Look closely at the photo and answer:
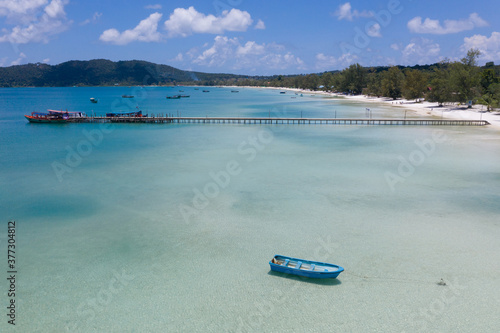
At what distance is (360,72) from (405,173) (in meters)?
116

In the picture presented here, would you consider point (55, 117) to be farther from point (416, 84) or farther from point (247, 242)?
point (416, 84)

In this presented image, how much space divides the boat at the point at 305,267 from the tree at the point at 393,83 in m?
93.2

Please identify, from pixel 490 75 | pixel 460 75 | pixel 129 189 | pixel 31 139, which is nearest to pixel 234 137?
pixel 129 189

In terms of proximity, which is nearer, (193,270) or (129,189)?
(193,270)

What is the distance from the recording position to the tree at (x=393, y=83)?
95875 mm

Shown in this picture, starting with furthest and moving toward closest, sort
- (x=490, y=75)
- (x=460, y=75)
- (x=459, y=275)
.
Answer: (x=490, y=75)
(x=460, y=75)
(x=459, y=275)

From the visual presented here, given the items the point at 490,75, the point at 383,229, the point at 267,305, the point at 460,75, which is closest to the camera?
the point at 267,305

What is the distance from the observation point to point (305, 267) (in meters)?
12.9

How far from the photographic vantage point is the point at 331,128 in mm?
50406

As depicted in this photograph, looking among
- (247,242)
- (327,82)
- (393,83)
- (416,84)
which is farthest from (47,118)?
(327,82)

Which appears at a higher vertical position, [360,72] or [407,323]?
[360,72]

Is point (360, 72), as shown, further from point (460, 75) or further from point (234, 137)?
point (234, 137)

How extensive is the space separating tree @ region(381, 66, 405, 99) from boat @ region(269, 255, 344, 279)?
93241 mm

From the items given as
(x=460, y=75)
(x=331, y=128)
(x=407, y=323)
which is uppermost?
(x=460, y=75)
